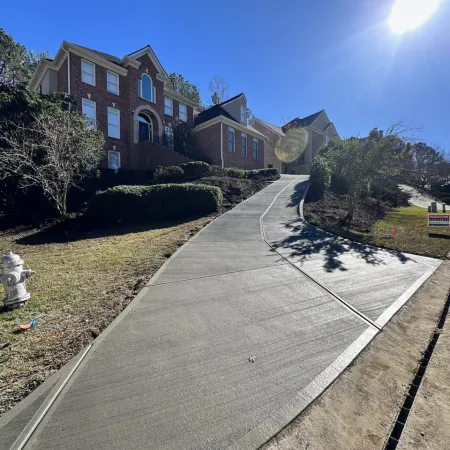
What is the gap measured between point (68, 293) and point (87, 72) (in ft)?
65.9

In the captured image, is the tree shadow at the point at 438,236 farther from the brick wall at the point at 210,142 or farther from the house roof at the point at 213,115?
the house roof at the point at 213,115

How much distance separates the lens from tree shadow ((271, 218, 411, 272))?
6.23m

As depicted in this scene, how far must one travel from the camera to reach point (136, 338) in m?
3.14

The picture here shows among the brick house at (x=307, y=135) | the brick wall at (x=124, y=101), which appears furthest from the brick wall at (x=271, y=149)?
the brick wall at (x=124, y=101)

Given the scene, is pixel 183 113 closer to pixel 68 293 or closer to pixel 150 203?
pixel 150 203

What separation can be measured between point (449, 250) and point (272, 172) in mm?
16490

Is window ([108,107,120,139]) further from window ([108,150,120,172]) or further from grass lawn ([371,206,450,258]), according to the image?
grass lawn ([371,206,450,258])

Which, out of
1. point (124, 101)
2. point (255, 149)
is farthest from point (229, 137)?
point (124, 101)

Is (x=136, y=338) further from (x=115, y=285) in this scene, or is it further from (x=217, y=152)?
(x=217, y=152)

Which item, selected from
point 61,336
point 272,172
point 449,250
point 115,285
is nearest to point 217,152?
point 272,172

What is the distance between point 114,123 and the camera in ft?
68.6

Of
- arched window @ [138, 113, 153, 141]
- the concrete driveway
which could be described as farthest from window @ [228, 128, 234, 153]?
the concrete driveway

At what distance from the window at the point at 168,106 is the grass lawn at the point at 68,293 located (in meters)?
18.9

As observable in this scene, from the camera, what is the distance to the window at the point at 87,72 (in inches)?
755
